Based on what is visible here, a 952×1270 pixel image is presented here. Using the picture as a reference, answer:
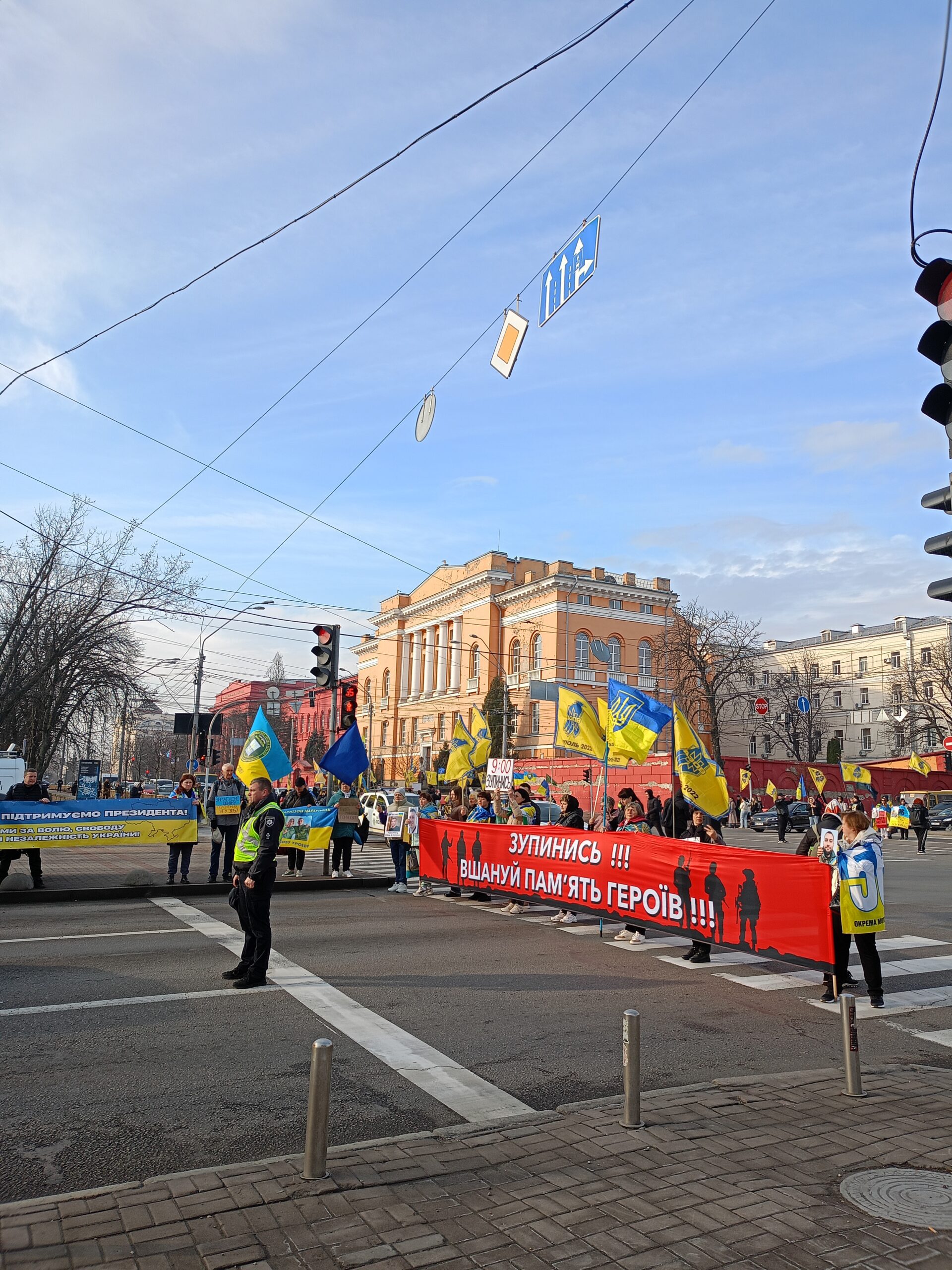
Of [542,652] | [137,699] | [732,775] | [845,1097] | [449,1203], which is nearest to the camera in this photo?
[449,1203]

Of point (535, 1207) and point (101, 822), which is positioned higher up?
point (101, 822)

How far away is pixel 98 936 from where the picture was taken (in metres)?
11.0

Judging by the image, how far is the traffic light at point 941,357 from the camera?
5.13m

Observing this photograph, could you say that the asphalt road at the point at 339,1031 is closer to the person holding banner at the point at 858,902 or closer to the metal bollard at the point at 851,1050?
the person holding banner at the point at 858,902

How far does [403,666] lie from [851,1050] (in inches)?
3308

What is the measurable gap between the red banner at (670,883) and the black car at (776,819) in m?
26.4

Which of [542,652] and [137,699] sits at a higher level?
[542,652]

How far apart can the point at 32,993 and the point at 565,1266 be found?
6.10 m

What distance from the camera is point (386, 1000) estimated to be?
8094 mm

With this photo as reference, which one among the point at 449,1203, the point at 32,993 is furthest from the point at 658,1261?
the point at 32,993

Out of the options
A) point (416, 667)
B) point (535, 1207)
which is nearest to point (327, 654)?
point (535, 1207)

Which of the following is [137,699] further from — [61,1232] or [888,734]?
[888,734]

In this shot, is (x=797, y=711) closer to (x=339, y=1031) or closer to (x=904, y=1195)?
(x=339, y=1031)

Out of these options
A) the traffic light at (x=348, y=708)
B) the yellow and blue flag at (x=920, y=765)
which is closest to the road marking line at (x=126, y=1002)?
the traffic light at (x=348, y=708)
